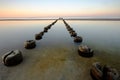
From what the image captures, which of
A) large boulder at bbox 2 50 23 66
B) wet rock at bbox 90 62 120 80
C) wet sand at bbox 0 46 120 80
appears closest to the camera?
wet rock at bbox 90 62 120 80

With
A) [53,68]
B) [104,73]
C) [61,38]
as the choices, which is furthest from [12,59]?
[61,38]

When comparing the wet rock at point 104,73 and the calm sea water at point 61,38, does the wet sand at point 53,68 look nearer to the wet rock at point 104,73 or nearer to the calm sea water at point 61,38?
the wet rock at point 104,73

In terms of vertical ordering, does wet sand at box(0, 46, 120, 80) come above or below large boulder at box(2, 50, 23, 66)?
below

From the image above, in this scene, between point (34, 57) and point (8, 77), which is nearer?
point (8, 77)

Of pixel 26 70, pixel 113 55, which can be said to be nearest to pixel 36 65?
pixel 26 70

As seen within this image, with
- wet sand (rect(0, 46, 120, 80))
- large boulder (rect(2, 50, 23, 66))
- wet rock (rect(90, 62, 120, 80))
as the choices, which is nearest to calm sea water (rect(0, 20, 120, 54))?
wet sand (rect(0, 46, 120, 80))

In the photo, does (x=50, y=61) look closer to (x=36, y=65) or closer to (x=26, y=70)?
(x=36, y=65)

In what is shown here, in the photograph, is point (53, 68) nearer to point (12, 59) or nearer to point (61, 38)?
point (12, 59)

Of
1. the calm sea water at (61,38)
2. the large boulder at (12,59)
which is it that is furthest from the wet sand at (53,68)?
the calm sea water at (61,38)

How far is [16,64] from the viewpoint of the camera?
11883 mm

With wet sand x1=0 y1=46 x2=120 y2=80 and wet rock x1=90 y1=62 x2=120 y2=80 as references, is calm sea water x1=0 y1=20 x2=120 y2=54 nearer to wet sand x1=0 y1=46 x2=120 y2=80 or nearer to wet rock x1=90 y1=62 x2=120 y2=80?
wet sand x1=0 y1=46 x2=120 y2=80

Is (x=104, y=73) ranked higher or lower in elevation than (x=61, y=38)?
higher

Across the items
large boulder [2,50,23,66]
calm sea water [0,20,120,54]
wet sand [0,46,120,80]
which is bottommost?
calm sea water [0,20,120,54]

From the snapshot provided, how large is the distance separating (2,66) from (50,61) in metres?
4.44
